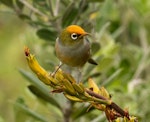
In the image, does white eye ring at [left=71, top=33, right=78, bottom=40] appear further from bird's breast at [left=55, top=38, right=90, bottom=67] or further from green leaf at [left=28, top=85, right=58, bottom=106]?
green leaf at [left=28, top=85, right=58, bottom=106]

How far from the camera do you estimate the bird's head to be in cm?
171

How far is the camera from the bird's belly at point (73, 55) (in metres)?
1.85

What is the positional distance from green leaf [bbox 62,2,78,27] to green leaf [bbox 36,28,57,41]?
0.07m

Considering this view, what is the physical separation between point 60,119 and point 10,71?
246 centimetres

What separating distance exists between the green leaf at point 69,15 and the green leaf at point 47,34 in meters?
0.07

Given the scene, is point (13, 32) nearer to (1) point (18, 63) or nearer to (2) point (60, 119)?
(1) point (18, 63)

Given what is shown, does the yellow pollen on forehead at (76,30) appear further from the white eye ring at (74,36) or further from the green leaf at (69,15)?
the green leaf at (69,15)

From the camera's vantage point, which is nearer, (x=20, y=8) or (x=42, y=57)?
(x=20, y=8)

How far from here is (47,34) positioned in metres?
2.24

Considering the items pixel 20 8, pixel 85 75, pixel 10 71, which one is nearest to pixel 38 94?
pixel 85 75


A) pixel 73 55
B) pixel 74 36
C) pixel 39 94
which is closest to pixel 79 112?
pixel 39 94

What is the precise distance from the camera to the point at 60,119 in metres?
2.53

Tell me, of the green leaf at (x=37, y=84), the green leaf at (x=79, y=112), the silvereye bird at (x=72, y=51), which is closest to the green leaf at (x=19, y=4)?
the green leaf at (x=37, y=84)

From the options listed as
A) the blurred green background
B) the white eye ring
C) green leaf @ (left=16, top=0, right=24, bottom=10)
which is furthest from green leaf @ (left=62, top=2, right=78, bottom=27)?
the white eye ring
